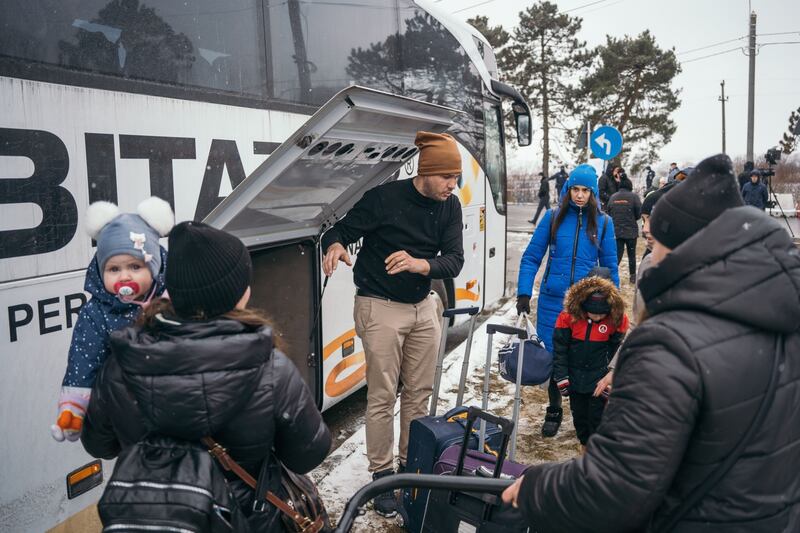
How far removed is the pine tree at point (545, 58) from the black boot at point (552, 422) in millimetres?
29468

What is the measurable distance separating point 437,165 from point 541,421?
242 cm

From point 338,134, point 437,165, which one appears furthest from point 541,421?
point 338,134

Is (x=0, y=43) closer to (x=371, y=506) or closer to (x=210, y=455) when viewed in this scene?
(x=210, y=455)

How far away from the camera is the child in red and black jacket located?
12.8 feet

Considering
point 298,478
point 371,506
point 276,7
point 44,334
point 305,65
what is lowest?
point 371,506

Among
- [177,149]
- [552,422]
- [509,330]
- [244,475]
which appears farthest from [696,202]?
[552,422]

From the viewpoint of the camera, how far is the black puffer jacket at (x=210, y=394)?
61.4 inches

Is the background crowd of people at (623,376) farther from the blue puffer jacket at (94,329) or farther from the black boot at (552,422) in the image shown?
the black boot at (552,422)

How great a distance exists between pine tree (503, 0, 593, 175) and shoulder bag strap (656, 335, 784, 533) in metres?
32.2

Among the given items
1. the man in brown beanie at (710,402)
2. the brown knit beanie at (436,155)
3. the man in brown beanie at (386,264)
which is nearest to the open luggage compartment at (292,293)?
the man in brown beanie at (386,264)

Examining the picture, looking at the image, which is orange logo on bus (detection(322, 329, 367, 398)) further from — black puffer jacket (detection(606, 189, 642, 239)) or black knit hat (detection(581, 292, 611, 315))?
black puffer jacket (detection(606, 189, 642, 239))

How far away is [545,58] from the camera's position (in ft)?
106

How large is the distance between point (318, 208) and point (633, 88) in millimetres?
32679

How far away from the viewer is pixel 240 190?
8.27ft
